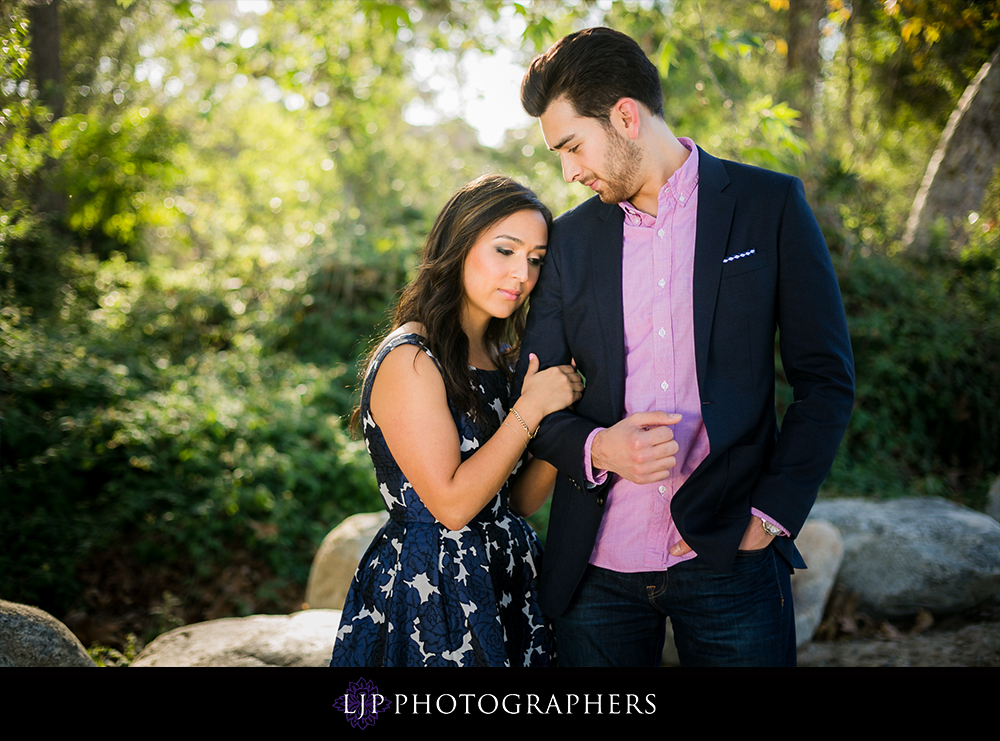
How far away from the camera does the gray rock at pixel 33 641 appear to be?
102 inches

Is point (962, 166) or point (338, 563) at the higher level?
point (962, 166)

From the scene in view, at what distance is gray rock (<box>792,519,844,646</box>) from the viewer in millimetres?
3938

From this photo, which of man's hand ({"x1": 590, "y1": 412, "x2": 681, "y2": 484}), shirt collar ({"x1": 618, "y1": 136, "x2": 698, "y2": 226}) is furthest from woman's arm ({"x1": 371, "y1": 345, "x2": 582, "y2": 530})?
shirt collar ({"x1": 618, "y1": 136, "x2": 698, "y2": 226})

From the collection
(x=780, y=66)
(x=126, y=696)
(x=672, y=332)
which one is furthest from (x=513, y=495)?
(x=780, y=66)

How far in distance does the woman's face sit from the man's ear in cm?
41

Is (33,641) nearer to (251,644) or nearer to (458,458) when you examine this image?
(251,644)

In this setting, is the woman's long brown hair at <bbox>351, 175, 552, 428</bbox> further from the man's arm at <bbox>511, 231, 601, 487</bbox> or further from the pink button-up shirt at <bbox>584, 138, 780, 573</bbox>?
the pink button-up shirt at <bbox>584, 138, 780, 573</bbox>

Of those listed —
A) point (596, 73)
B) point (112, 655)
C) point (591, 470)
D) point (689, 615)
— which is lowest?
Answer: point (112, 655)

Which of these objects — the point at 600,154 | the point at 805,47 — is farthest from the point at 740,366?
the point at 805,47

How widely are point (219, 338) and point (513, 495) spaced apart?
5728 mm

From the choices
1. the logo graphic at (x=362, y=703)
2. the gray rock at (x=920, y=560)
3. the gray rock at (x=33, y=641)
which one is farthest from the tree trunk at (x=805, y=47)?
the gray rock at (x=33, y=641)

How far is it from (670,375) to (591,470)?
0.37m

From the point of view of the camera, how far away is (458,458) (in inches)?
84.0

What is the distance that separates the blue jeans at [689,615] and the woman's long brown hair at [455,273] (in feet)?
2.35
